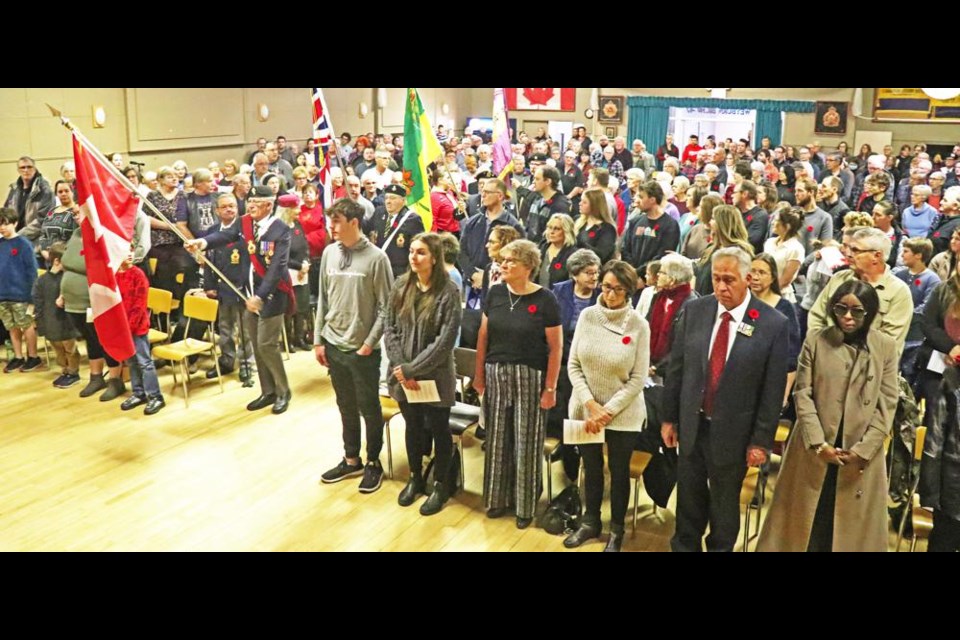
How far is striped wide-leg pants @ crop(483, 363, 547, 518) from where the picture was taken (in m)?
4.14

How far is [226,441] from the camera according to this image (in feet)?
18.0

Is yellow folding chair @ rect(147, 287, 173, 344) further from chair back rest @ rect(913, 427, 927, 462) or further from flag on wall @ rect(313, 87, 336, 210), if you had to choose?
chair back rest @ rect(913, 427, 927, 462)

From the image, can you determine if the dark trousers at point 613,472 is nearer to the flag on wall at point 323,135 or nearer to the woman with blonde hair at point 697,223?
the woman with blonde hair at point 697,223

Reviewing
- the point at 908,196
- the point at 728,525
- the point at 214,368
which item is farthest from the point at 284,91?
the point at 728,525

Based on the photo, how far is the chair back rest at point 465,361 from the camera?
189 inches

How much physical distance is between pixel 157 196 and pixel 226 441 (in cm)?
264

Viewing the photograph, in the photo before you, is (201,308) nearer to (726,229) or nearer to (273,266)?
(273,266)

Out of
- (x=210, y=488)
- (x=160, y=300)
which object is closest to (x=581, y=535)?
(x=210, y=488)

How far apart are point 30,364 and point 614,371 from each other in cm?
528

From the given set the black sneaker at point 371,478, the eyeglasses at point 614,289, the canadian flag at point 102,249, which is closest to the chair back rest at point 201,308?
the canadian flag at point 102,249

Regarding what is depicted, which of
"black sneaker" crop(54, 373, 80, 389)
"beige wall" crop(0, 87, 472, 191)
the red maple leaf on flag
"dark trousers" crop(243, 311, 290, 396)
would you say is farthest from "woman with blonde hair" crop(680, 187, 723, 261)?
the red maple leaf on flag

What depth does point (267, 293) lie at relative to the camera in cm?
570

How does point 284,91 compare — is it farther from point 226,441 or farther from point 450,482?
point 450,482

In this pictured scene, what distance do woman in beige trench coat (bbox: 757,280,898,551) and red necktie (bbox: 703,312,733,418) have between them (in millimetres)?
327
